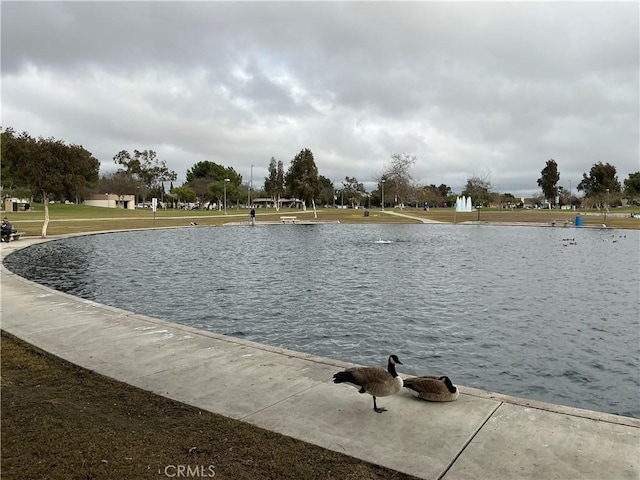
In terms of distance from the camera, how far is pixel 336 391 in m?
6.43

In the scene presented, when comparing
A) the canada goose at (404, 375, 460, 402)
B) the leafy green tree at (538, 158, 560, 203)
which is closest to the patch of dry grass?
the canada goose at (404, 375, 460, 402)

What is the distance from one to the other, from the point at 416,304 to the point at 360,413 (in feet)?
30.0

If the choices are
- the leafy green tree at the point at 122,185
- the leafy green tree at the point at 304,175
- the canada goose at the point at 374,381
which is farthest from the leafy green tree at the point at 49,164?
the leafy green tree at the point at 122,185

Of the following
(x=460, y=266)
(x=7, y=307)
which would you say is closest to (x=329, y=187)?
(x=460, y=266)

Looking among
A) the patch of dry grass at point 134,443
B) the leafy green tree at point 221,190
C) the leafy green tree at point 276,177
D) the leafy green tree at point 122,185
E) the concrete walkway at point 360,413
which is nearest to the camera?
the patch of dry grass at point 134,443

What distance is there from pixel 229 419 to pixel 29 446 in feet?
6.46

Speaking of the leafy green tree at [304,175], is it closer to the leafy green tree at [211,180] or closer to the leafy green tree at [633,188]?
the leafy green tree at [211,180]

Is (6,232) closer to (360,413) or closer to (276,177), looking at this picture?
(360,413)

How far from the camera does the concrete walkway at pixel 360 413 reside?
181 inches

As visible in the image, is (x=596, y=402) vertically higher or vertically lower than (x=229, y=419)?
lower

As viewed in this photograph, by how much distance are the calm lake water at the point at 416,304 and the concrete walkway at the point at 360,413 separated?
234 centimetres

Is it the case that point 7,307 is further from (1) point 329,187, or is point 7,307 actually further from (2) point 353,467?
(1) point 329,187

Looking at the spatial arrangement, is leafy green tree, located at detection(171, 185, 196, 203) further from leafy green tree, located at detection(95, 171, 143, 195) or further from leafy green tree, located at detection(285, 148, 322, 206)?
leafy green tree, located at detection(285, 148, 322, 206)

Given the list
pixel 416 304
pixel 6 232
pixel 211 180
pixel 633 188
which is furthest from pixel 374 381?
pixel 633 188
